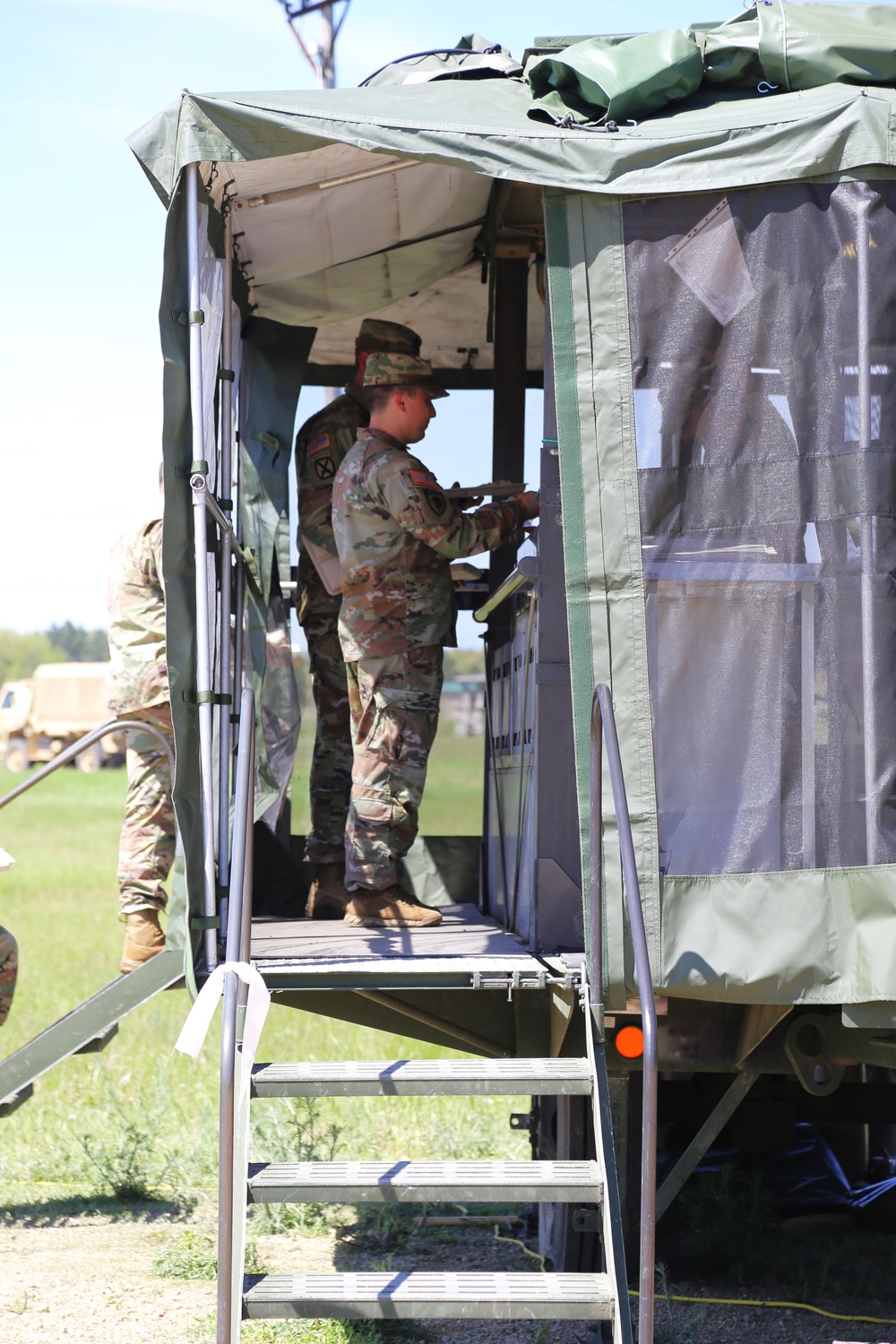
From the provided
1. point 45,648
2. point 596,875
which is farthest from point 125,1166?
point 45,648

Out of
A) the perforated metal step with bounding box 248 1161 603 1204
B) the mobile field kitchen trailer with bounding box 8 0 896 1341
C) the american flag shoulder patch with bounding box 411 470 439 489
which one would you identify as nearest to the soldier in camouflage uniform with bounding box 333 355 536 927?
the american flag shoulder patch with bounding box 411 470 439 489

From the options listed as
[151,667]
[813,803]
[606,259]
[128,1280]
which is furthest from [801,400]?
[128,1280]

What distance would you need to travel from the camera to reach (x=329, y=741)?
575 cm

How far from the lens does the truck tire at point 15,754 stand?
38.9 meters

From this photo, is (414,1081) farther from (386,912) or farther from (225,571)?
(225,571)

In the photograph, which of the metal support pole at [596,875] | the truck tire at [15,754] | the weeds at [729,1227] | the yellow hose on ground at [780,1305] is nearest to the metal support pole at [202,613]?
the metal support pole at [596,875]

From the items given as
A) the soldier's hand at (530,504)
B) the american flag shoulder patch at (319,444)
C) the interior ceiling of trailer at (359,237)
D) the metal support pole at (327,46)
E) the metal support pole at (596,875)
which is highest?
the metal support pole at (327,46)

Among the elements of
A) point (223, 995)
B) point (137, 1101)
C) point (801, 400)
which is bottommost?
point (137, 1101)

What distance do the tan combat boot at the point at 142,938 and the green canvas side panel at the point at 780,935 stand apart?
238cm

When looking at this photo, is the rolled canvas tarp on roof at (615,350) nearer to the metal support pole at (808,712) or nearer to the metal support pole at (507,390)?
the metal support pole at (808,712)

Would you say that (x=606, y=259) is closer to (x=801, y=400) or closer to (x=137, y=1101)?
(x=801, y=400)

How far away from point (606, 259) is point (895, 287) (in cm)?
75

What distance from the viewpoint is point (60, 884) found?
18.2 m

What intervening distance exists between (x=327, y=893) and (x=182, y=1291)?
151 centimetres
